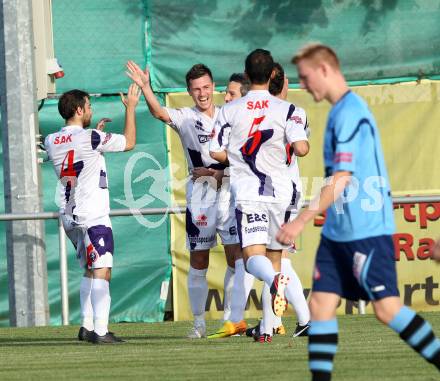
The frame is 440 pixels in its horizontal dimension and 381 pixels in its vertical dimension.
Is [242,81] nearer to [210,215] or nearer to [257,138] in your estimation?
[210,215]

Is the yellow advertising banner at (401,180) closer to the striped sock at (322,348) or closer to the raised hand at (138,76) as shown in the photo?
the raised hand at (138,76)

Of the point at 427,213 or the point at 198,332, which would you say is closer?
the point at 198,332

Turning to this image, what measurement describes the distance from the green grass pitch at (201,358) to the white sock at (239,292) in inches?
8.7

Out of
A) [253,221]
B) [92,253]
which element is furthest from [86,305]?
[253,221]

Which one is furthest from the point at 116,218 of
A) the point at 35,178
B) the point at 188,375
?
the point at 188,375

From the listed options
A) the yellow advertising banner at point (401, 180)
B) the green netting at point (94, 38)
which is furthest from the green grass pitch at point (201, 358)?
the green netting at point (94, 38)

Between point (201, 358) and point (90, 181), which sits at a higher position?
point (90, 181)

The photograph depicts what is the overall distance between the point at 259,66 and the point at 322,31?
524 centimetres

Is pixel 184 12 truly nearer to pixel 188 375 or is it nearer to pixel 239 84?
pixel 239 84

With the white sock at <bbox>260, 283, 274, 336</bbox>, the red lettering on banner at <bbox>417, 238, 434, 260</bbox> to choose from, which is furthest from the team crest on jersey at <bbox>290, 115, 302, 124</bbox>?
the red lettering on banner at <bbox>417, 238, 434, 260</bbox>

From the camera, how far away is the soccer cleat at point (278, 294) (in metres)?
8.55

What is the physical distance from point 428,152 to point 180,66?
288cm

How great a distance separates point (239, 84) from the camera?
1087cm

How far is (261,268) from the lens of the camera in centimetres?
914
